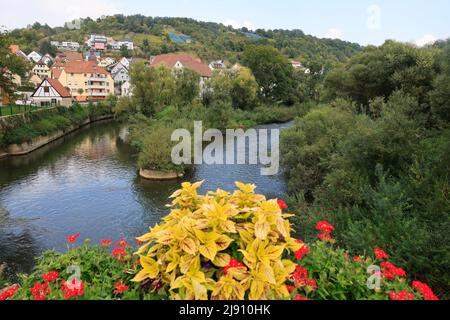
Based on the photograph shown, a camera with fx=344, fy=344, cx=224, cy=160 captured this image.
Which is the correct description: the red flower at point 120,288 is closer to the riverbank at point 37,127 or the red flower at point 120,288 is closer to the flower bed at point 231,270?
the flower bed at point 231,270

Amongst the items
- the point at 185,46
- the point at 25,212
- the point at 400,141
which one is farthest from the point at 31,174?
the point at 185,46

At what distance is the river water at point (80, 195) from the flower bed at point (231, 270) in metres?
9.56

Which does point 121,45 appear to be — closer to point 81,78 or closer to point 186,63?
point 81,78

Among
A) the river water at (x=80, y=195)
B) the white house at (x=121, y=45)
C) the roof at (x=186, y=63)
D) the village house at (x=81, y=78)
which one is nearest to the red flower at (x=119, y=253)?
the river water at (x=80, y=195)

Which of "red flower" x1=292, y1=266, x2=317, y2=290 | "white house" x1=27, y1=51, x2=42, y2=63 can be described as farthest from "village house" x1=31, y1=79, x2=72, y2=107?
"white house" x1=27, y1=51, x2=42, y2=63

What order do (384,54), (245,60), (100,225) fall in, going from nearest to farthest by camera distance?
(100,225) < (384,54) < (245,60)

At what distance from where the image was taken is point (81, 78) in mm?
56844

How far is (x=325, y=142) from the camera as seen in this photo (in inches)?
704

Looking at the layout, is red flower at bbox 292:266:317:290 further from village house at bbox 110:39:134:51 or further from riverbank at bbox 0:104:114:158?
village house at bbox 110:39:134:51

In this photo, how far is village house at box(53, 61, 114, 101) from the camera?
185ft

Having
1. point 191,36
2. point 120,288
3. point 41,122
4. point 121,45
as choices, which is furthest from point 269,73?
point 191,36

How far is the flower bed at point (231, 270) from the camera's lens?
2.84m

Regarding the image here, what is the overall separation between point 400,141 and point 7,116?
96.1 feet

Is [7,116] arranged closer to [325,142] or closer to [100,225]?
[100,225]
